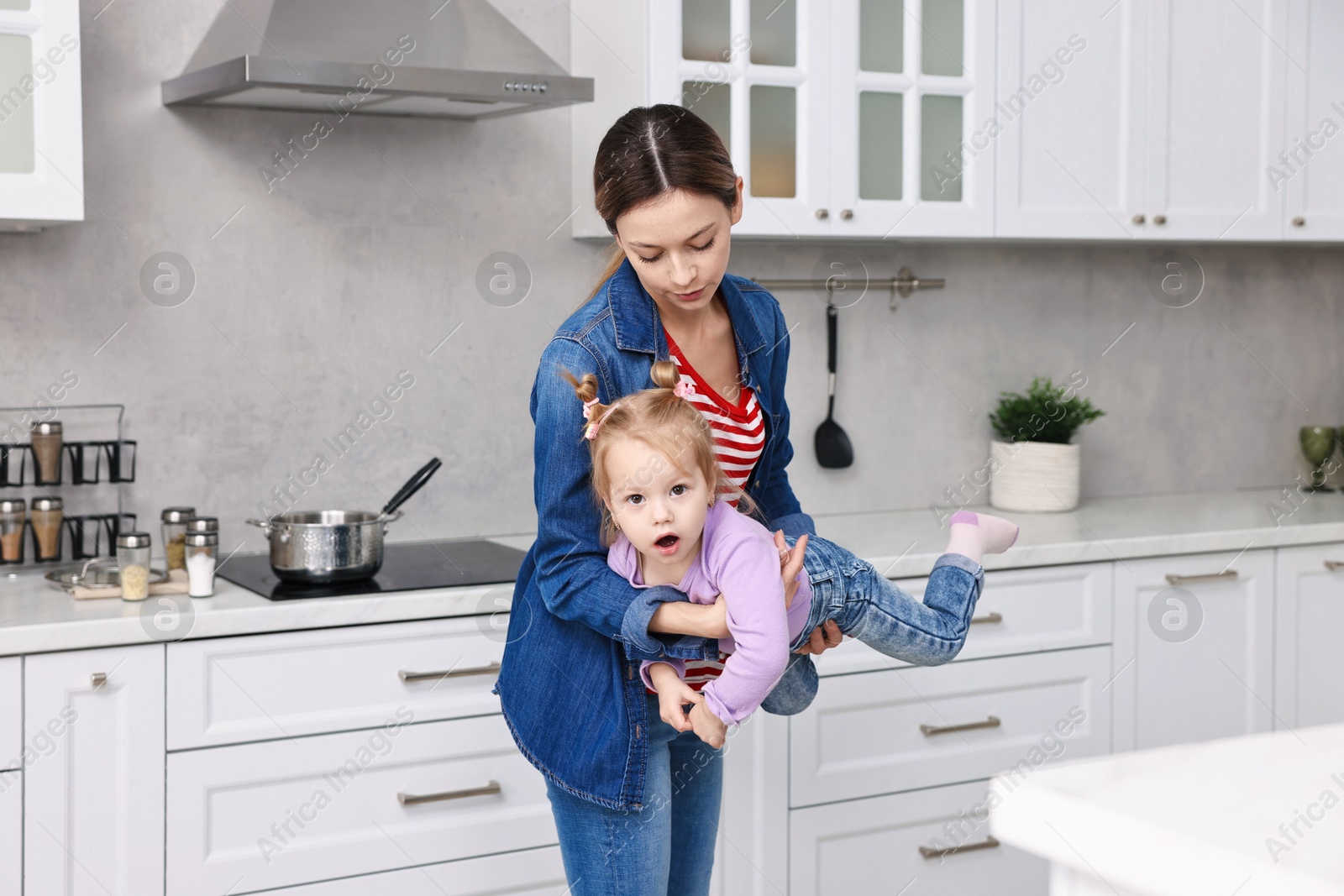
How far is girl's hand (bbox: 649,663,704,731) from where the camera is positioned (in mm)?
1369

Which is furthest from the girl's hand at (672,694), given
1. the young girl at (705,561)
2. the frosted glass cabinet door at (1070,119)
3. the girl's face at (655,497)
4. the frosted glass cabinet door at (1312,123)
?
Answer: the frosted glass cabinet door at (1312,123)

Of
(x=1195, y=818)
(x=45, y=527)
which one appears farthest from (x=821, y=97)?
(x=1195, y=818)

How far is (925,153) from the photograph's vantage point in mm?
2670

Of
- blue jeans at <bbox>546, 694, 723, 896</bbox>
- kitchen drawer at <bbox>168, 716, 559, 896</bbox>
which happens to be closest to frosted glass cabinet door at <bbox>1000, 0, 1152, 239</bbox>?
kitchen drawer at <bbox>168, 716, 559, 896</bbox>

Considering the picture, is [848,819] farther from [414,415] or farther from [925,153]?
[925,153]

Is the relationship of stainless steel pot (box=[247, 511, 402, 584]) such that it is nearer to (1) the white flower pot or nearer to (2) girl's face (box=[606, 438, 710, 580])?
(2) girl's face (box=[606, 438, 710, 580])

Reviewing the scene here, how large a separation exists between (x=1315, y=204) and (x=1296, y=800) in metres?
2.62

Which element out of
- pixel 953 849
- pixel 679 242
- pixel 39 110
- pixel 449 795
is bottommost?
pixel 953 849

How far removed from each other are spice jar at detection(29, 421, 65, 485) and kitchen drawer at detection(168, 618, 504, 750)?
54cm

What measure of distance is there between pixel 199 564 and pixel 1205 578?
1.94 metres

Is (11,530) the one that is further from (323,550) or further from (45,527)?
(323,550)

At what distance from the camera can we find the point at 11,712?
184 centimetres

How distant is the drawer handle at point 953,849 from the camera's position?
2.49m

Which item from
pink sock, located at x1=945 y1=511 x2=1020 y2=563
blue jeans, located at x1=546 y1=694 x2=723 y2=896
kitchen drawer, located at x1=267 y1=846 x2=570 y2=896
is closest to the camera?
blue jeans, located at x1=546 y1=694 x2=723 y2=896
